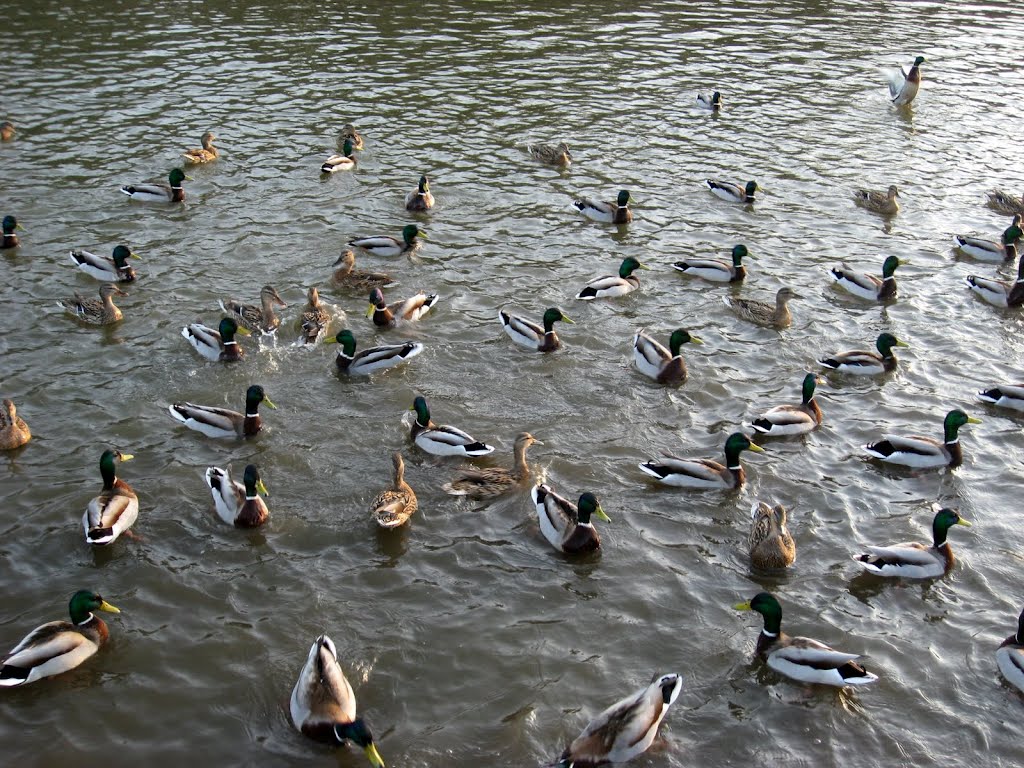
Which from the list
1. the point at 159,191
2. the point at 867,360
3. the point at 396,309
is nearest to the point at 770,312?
the point at 867,360

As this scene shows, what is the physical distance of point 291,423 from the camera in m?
11.4

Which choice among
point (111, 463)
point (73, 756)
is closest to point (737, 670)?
point (73, 756)

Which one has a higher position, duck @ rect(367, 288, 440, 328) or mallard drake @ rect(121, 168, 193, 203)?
mallard drake @ rect(121, 168, 193, 203)

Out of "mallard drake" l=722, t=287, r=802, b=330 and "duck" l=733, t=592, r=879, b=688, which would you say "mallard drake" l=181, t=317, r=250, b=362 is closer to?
"mallard drake" l=722, t=287, r=802, b=330

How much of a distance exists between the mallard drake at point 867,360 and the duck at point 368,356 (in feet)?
17.1

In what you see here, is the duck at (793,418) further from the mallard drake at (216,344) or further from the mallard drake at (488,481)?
the mallard drake at (216,344)

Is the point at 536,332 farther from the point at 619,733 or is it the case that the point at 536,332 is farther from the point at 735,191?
the point at 619,733

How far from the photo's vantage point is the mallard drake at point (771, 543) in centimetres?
933

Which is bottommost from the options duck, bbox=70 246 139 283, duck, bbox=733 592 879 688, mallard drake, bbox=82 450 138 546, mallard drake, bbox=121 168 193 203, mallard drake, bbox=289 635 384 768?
duck, bbox=733 592 879 688

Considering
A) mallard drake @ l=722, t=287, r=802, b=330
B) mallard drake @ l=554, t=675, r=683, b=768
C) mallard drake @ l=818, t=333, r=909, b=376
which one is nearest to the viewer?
mallard drake @ l=554, t=675, r=683, b=768

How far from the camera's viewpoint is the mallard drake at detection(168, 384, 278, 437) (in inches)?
434

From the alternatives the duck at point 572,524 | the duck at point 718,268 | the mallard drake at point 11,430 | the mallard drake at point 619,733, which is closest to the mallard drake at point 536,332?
the duck at point 718,268

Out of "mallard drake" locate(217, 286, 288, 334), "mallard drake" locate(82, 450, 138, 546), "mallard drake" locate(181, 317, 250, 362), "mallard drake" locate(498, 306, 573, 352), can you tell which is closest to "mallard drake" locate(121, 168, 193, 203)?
"mallard drake" locate(217, 286, 288, 334)

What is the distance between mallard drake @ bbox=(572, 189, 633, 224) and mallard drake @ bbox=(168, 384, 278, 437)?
7.46 m
